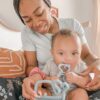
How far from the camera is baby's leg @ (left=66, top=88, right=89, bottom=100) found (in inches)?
42.2

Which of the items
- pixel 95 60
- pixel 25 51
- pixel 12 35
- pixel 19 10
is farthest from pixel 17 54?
pixel 12 35

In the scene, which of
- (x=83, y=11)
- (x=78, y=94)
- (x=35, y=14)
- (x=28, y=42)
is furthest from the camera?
(x=83, y=11)

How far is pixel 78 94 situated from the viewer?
1.08 meters

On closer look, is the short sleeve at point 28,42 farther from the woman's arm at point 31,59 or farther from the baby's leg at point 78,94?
the baby's leg at point 78,94

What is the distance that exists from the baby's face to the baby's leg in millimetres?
130

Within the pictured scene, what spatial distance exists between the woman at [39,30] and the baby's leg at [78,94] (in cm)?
13

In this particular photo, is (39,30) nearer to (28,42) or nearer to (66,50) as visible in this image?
(28,42)

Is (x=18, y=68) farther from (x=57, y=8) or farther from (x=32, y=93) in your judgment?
(x=57, y=8)

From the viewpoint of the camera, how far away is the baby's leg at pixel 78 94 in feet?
3.52

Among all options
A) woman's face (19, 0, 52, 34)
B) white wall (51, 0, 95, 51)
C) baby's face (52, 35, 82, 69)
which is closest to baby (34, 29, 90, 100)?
baby's face (52, 35, 82, 69)

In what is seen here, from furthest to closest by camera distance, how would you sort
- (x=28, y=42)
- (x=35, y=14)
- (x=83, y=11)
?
(x=83, y=11) → (x=28, y=42) → (x=35, y=14)

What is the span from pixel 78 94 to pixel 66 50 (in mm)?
211

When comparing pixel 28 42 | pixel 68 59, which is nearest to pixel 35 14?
pixel 28 42

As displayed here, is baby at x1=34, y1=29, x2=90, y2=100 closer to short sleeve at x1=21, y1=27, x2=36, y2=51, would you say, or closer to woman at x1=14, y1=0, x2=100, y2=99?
woman at x1=14, y1=0, x2=100, y2=99
